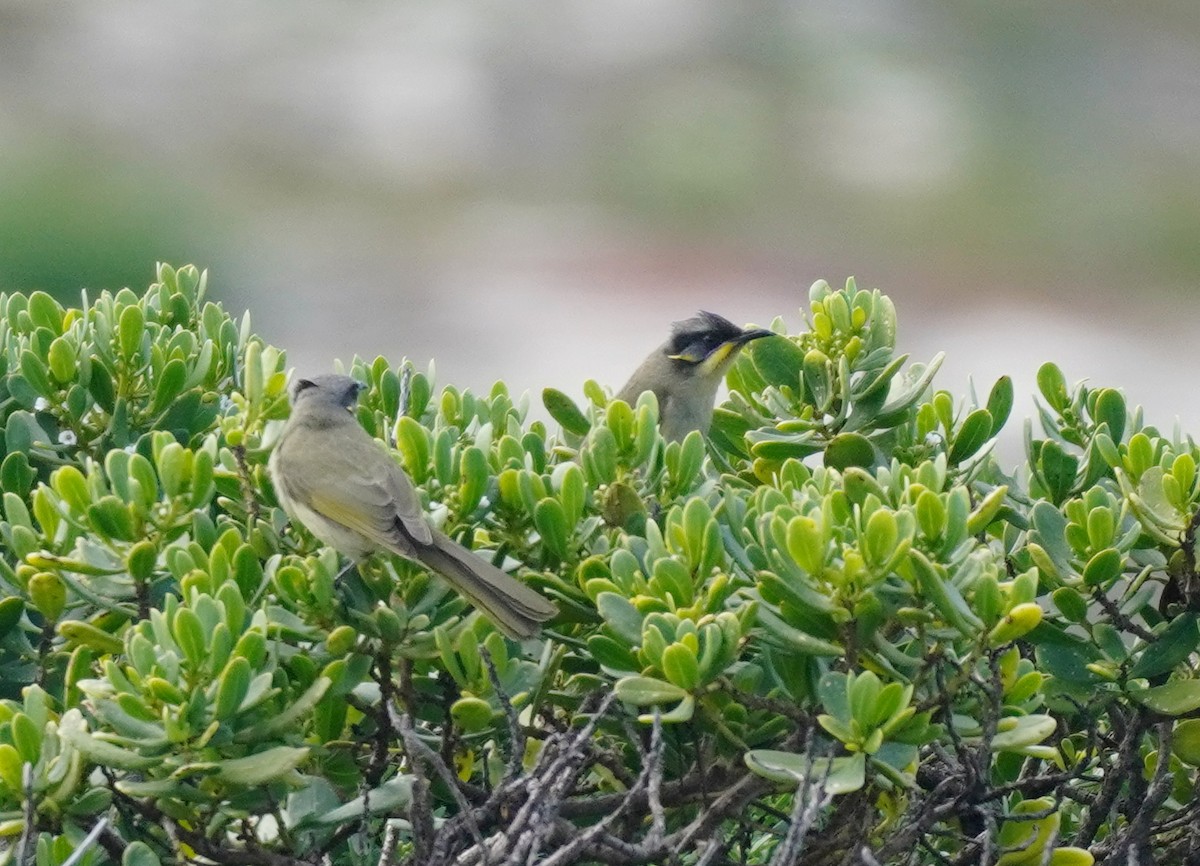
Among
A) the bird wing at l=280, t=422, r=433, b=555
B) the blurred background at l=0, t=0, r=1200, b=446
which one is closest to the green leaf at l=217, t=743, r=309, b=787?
the bird wing at l=280, t=422, r=433, b=555

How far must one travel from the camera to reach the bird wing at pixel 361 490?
7.70 ft

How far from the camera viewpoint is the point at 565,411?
2.67 meters

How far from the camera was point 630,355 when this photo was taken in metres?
8.88

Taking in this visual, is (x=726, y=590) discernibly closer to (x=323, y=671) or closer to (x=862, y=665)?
(x=862, y=665)

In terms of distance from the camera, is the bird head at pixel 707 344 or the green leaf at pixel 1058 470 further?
the bird head at pixel 707 344

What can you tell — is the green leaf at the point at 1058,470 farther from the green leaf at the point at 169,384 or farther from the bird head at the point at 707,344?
the bird head at the point at 707,344

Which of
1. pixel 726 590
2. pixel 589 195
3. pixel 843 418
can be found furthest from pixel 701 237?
pixel 726 590

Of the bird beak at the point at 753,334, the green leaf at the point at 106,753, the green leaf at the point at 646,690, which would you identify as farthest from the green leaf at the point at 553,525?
the bird beak at the point at 753,334

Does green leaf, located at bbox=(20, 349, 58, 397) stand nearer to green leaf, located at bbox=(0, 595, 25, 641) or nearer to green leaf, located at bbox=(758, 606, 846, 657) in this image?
green leaf, located at bbox=(0, 595, 25, 641)

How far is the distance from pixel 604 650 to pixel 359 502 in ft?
2.29

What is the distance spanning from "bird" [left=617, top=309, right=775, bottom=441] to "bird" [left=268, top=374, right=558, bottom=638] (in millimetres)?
1382

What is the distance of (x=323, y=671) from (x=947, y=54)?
→ 10.4 meters

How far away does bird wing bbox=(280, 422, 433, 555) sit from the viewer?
2.35 meters

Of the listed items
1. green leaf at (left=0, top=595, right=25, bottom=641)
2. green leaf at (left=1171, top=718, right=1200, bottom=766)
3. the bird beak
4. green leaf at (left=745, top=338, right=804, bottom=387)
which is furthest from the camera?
the bird beak
